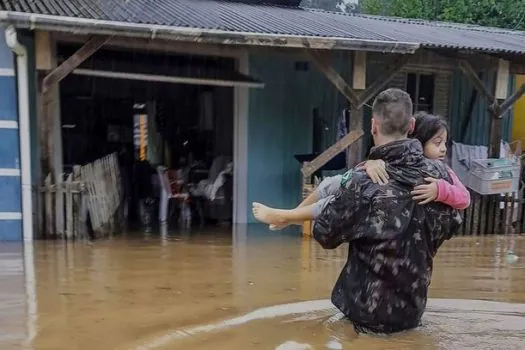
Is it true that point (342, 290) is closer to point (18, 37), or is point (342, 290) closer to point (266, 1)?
point (18, 37)

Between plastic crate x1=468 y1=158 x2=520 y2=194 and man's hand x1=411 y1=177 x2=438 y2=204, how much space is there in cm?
683

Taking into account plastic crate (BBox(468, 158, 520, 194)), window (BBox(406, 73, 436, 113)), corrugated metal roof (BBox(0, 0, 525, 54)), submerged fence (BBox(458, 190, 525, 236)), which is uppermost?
corrugated metal roof (BBox(0, 0, 525, 54))

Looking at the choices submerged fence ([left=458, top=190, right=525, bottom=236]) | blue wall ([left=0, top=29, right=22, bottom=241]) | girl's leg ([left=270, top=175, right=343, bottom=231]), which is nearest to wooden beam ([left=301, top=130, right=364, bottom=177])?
submerged fence ([left=458, top=190, right=525, bottom=236])

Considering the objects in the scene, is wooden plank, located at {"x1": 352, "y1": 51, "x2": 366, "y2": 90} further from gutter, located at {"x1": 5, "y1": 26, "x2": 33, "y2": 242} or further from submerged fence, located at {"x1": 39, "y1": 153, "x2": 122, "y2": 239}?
gutter, located at {"x1": 5, "y1": 26, "x2": 33, "y2": 242}

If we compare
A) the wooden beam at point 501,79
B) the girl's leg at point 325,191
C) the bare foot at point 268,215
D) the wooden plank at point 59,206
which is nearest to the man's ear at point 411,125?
the girl's leg at point 325,191

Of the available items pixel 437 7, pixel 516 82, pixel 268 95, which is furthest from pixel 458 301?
pixel 437 7

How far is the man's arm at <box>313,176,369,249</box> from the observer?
10.5 feet

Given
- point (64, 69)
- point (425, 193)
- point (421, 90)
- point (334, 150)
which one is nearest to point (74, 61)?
point (64, 69)

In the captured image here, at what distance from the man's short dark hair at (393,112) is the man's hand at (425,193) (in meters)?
0.31

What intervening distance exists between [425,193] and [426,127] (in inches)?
18.8

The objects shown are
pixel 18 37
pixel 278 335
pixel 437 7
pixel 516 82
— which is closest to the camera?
pixel 278 335

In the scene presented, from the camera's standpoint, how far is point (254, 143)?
10.1 meters

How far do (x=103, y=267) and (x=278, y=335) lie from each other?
9.05 ft

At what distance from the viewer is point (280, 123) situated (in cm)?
1035
